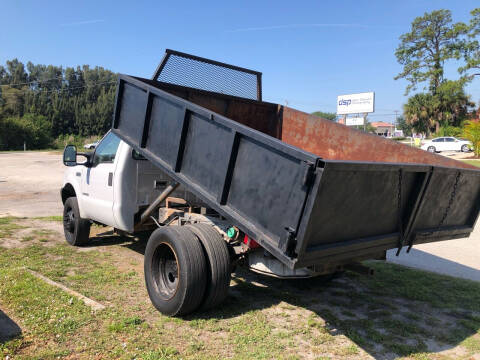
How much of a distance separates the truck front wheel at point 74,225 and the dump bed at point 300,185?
2220 millimetres

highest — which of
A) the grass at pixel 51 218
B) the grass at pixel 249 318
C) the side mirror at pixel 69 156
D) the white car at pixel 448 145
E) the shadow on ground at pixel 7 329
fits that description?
the white car at pixel 448 145

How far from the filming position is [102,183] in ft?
18.9

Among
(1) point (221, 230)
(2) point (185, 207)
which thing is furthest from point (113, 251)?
(1) point (221, 230)

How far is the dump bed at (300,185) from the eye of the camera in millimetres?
2939

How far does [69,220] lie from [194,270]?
155 inches

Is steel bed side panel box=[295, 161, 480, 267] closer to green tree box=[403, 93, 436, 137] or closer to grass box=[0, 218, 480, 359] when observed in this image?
grass box=[0, 218, 480, 359]

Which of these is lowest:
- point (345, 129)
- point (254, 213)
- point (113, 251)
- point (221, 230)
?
point (113, 251)

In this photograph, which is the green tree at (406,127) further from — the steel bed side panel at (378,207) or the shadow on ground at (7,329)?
the shadow on ground at (7,329)

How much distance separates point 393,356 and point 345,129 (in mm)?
3017

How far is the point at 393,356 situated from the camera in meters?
3.46

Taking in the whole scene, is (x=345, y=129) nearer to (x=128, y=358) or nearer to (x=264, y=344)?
(x=264, y=344)

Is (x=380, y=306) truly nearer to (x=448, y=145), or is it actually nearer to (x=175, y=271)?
(x=175, y=271)

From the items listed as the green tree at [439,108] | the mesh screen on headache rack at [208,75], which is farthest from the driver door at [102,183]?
the green tree at [439,108]

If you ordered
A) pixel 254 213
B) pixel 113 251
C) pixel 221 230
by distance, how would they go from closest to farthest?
pixel 254 213
pixel 221 230
pixel 113 251
